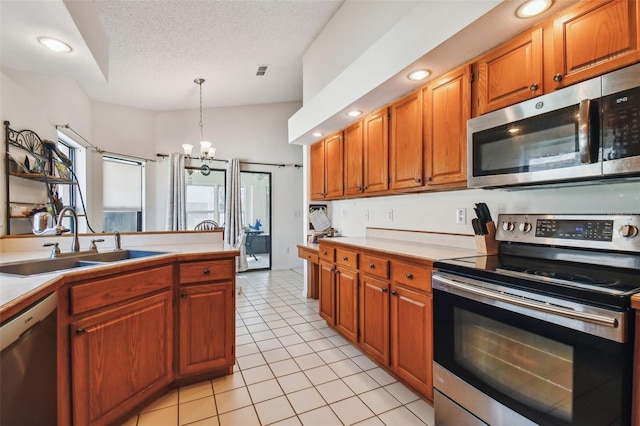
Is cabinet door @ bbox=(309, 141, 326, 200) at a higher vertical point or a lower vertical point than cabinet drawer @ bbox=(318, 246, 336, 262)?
higher

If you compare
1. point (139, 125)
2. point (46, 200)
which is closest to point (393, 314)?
point (46, 200)

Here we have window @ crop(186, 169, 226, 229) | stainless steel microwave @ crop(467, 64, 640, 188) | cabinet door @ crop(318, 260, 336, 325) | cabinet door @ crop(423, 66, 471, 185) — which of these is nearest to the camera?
stainless steel microwave @ crop(467, 64, 640, 188)

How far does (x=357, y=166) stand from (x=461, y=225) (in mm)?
1199

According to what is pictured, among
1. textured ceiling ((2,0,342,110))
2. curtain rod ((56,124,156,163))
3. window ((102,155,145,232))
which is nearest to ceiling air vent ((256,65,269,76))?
textured ceiling ((2,0,342,110))

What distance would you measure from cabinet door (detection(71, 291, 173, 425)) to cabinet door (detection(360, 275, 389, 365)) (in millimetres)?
1363

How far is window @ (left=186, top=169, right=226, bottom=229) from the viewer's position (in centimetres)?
542

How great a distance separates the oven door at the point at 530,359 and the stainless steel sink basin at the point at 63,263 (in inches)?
75.3

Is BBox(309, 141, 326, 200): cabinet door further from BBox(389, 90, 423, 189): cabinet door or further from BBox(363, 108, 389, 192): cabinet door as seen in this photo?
BBox(389, 90, 423, 189): cabinet door

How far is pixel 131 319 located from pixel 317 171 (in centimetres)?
276

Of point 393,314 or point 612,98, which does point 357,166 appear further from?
point 612,98

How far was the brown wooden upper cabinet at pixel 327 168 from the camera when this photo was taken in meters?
3.39

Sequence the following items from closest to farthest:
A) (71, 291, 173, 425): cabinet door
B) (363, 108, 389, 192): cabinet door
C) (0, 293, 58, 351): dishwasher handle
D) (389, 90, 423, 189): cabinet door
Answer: (0, 293, 58, 351): dishwasher handle
(71, 291, 173, 425): cabinet door
(389, 90, 423, 189): cabinet door
(363, 108, 389, 192): cabinet door

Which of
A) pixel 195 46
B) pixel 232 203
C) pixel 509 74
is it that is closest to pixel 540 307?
pixel 509 74

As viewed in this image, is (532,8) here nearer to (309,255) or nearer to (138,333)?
(138,333)
